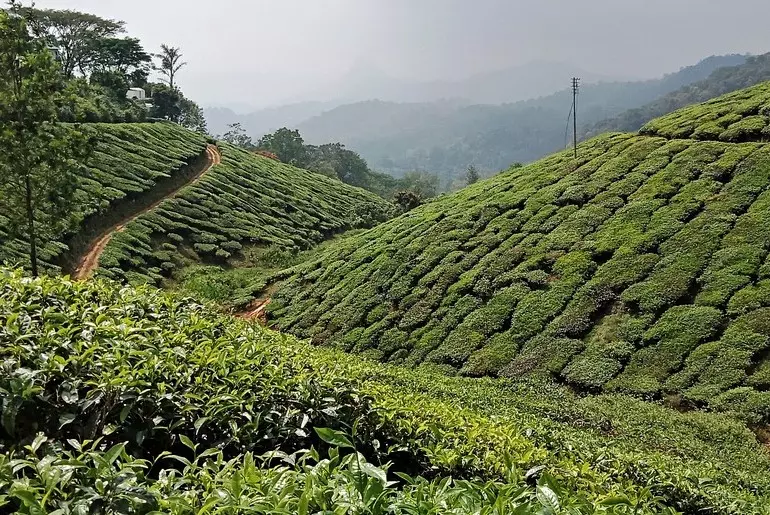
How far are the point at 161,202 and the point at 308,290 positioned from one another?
702 inches

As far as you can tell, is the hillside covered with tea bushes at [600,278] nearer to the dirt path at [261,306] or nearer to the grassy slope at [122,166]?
the dirt path at [261,306]

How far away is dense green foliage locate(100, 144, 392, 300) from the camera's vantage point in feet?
95.0

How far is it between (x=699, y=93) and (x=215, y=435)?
642 feet

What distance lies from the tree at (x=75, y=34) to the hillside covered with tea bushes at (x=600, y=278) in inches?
2180

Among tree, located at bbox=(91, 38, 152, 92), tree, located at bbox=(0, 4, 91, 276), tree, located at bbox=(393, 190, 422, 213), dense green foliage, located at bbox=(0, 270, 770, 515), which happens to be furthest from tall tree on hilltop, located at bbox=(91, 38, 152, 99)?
dense green foliage, located at bbox=(0, 270, 770, 515)

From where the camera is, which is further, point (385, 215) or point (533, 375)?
point (385, 215)

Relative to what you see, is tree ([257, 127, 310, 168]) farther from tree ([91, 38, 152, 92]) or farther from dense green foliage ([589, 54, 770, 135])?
dense green foliage ([589, 54, 770, 135])

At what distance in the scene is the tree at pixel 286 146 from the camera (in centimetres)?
8769

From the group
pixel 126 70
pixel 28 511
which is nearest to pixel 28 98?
pixel 28 511

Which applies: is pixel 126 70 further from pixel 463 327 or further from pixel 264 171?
pixel 463 327

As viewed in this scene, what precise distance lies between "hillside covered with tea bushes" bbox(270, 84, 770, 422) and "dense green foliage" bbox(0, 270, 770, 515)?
6.88 metres

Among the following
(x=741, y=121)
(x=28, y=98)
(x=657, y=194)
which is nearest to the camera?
(x=28, y=98)

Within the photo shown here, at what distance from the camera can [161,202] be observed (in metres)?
35.6

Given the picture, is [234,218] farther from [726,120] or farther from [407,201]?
[726,120]
